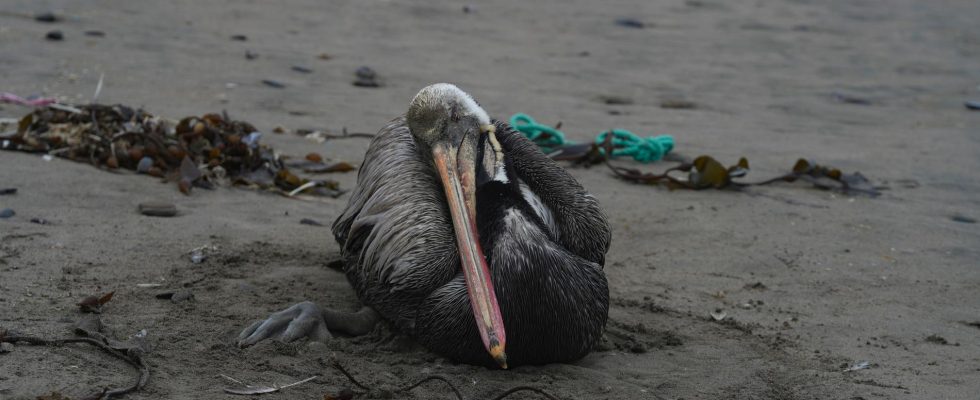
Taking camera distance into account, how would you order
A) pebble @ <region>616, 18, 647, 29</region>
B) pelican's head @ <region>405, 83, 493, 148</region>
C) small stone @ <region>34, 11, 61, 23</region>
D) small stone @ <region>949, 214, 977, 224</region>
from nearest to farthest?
pelican's head @ <region>405, 83, 493, 148</region>
small stone @ <region>949, 214, 977, 224</region>
small stone @ <region>34, 11, 61, 23</region>
pebble @ <region>616, 18, 647, 29</region>

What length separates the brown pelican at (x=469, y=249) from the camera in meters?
4.05

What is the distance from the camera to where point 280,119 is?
7852mm

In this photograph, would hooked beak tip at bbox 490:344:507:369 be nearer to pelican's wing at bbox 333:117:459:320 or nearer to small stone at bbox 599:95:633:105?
pelican's wing at bbox 333:117:459:320

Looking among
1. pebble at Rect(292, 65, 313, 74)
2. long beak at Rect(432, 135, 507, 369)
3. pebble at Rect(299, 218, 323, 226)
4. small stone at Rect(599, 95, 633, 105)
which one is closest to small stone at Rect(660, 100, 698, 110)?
small stone at Rect(599, 95, 633, 105)

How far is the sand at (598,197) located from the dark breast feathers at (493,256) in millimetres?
130

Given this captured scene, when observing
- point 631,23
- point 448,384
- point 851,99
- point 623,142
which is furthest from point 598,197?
point 631,23

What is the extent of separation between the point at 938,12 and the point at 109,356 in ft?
40.1

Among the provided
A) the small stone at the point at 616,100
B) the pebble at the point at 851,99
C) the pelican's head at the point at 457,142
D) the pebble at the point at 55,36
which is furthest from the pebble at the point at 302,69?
the pelican's head at the point at 457,142

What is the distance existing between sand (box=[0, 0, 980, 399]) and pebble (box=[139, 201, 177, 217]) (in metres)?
0.10

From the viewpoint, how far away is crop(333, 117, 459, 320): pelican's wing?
4285 millimetres

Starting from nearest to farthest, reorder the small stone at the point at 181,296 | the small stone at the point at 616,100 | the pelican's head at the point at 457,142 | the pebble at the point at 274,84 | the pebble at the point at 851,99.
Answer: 1. the pelican's head at the point at 457,142
2. the small stone at the point at 181,296
3. the pebble at the point at 274,84
4. the small stone at the point at 616,100
5. the pebble at the point at 851,99

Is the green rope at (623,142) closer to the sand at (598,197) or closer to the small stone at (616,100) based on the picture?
the sand at (598,197)

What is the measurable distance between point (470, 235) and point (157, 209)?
2365 mm

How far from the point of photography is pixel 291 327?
4.26 metres
